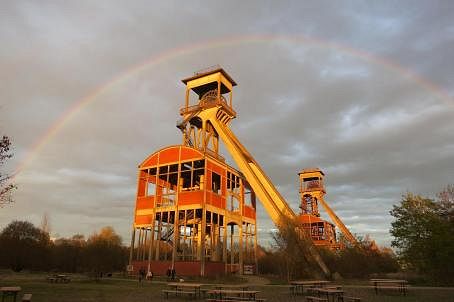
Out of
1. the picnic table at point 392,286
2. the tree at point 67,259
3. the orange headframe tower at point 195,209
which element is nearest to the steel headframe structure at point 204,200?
the orange headframe tower at point 195,209

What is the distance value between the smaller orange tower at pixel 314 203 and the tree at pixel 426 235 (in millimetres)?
36747

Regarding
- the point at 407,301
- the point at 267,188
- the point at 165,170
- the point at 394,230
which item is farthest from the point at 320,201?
the point at 407,301

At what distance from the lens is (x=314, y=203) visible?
2771 inches

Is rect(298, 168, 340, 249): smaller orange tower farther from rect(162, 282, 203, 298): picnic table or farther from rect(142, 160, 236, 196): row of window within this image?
rect(162, 282, 203, 298): picnic table

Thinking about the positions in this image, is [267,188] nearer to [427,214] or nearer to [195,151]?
[195,151]

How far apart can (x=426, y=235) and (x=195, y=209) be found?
20180 mm

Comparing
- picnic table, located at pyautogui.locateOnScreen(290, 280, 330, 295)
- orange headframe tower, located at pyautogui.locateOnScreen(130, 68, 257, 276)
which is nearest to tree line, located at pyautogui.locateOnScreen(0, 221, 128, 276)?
orange headframe tower, located at pyautogui.locateOnScreen(130, 68, 257, 276)

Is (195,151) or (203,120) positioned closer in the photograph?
(195,151)

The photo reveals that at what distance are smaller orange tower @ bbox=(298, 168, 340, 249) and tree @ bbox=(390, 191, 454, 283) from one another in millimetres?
36747

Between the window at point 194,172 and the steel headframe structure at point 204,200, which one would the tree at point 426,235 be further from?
the window at point 194,172

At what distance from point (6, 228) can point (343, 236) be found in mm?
58095

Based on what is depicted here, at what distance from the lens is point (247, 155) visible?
41.2m

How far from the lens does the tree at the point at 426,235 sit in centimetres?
2288

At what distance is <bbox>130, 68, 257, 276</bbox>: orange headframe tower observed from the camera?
34.7 metres
